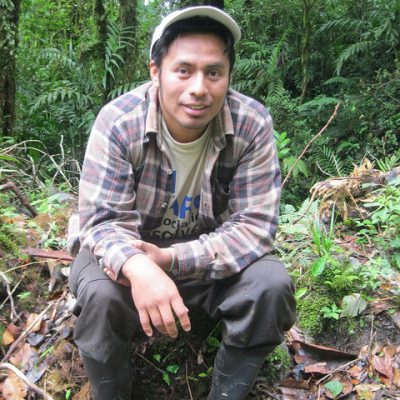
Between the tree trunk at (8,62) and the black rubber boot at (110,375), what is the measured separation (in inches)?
151

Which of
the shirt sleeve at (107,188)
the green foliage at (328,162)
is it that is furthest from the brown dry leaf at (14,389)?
the green foliage at (328,162)

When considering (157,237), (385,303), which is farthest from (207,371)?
(385,303)

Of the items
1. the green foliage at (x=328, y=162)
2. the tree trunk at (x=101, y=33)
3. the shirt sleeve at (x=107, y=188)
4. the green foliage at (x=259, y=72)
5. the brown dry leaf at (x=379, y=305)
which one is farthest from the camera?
the green foliage at (x=259, y=72)

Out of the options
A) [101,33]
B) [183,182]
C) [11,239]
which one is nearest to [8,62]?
[101,33]

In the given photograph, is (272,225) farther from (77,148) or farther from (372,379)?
(77,148)

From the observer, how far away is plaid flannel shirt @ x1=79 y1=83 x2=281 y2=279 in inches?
79.6

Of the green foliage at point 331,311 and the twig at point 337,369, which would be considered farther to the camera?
the green foliage at point 331,311

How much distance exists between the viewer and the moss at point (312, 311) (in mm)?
2662

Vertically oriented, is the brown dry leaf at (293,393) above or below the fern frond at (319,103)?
below

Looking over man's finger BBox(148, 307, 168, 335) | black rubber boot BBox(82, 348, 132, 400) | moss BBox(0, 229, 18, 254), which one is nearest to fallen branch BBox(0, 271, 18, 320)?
moss BBox(0, 229, 18, 254)

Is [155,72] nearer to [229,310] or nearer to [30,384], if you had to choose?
[229,310]

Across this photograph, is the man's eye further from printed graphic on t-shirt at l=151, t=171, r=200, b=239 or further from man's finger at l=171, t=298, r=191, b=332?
man's finger at l=171, t=298, r=191, b=332

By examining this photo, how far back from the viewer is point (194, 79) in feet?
6.62

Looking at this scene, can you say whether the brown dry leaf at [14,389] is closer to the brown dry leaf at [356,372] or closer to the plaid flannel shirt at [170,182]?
the plaid flannel shirt at [170,182]
